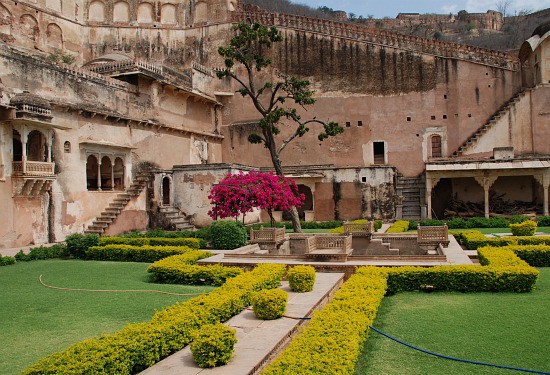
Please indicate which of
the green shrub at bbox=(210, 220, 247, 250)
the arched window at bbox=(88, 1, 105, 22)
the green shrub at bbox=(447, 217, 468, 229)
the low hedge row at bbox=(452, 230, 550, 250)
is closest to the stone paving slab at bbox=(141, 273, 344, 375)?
the green shrub at bbox=(210, 220, 247, 250)

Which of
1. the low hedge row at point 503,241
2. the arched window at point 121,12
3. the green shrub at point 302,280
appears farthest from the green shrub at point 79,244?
the arched window at point 121,12

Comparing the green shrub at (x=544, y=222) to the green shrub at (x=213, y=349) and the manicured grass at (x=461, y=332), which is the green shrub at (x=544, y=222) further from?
the green shrub at (x=213, y=349)

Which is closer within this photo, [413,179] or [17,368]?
[17,368]

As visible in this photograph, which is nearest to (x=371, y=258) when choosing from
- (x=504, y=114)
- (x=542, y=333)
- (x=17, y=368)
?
(x=542, y=333)

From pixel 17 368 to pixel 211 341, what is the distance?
2.06 m

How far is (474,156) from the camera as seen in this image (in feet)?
85.4

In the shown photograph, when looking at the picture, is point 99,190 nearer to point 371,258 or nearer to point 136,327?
point 371,258

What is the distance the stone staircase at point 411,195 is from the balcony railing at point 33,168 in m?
15.8

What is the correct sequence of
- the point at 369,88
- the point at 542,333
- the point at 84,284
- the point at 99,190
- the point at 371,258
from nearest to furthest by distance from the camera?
the point at 542,333
the point at 84,284
the point at 371,258
the point at 99,190
the point at 369,88

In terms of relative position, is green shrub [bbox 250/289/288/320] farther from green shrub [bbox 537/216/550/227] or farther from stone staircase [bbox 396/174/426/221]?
stone staircase [bbox 396/174/426/221]

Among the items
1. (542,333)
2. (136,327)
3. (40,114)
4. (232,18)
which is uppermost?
(232,18)

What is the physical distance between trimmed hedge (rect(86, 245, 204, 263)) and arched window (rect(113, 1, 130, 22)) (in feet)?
70.7

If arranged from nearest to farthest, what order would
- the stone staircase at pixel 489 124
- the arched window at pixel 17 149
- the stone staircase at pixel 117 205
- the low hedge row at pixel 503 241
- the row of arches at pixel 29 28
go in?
the low hedge row at pixel 503 241, the arched window at pixel 17 149, the stone staircase at pixel 117 205, the row of arches at pixel 29 28, the stone staircase at pixel 489 124

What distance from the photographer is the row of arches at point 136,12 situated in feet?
101
